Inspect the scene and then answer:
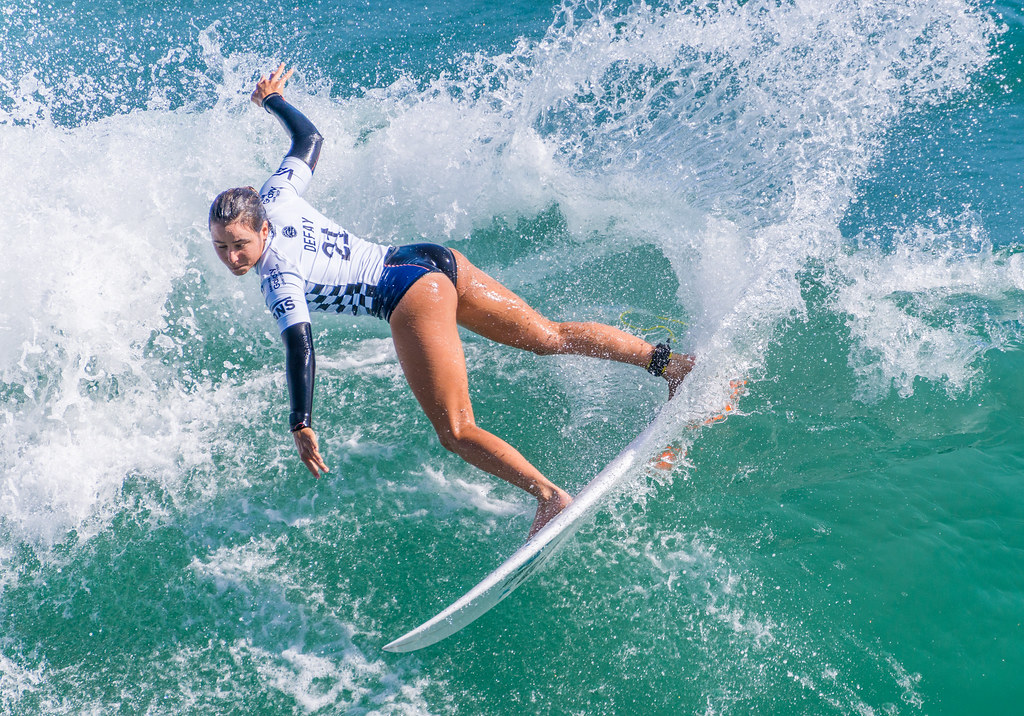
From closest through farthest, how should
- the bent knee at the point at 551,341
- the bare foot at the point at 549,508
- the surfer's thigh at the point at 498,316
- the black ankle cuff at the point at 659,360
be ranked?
the bare foot at the point at 549,508, the surfer's thigh at the point at 498,316, the bent knee at the point at 551,341, the black ankle cuff at the point at 659,360

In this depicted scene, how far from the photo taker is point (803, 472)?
4215mm

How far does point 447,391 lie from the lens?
12.3 feet

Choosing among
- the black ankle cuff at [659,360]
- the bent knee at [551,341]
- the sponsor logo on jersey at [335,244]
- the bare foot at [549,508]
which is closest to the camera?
the bare foot at [549,508]

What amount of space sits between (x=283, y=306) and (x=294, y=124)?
52.9 inches

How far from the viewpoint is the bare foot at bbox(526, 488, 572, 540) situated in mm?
3684

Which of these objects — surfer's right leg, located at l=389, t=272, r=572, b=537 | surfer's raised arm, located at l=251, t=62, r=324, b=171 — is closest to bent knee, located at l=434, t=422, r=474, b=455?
surfer's right leg, located at l=389, t=272, r=572, b=537

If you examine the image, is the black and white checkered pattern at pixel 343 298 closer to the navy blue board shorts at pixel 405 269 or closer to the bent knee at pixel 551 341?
the navy blue board shorts at pixel 405 269

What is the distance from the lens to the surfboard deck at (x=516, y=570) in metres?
3.41

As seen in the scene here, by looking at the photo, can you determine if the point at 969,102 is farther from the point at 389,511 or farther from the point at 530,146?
the point at 389,511

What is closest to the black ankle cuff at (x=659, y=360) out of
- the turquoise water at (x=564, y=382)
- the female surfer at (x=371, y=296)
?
the turquoise water at (x=564, y=382)

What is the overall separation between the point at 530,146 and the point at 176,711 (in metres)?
4.71

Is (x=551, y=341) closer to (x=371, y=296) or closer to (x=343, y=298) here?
(x=371, y=296)

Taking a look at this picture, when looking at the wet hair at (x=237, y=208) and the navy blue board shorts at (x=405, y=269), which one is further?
the navy blue board shorts at (x=405, y=269)

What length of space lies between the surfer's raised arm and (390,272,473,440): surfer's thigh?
41.1 inches
